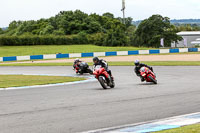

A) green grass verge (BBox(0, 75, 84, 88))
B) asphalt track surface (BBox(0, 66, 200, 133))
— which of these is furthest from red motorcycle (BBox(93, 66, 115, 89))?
green grass verge (BBox(0, 75, 84, 88))

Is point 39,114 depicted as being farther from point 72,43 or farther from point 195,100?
point 72,43

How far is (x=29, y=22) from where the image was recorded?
403 ft

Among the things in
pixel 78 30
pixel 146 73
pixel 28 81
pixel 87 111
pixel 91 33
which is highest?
pixel 78 30

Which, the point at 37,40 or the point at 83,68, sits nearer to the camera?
the point at 83,68

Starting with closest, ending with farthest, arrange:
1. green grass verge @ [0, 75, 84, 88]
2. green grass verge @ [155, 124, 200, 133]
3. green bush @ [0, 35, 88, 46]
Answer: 1. green grass verge @ [155, 124, 200, 133]
2. green grass verge @ [0, 75, 84, 88]
3. green bush @ [0, 35, 88, 46]

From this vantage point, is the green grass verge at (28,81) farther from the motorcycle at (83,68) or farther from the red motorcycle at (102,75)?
the red motorcycle at (102,75)

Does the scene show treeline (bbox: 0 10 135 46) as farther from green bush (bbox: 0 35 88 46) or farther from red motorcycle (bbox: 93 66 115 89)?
red motorcycle (bbox: 93 66 115 89)

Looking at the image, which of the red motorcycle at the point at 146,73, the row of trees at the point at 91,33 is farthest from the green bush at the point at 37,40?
the red motorcycle at the point at 146,73

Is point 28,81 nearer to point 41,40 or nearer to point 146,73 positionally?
point 146,73

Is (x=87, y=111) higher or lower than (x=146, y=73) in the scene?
lower

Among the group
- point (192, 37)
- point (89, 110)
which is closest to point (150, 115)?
point (89, 110)

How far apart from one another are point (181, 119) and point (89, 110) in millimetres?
2099

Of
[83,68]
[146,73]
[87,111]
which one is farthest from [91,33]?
[87,111]

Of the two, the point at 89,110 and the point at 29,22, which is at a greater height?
the point at 29,22
